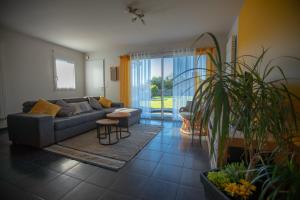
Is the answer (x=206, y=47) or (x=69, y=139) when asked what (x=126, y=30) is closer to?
(x=206, y=47)

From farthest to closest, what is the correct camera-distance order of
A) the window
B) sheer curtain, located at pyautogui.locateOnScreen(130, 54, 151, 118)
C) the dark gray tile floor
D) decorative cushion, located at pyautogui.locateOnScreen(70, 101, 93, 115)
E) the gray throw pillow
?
sheer curtain, located at pyautogui.locateOnScreen(130, 54, 151, 118)
the window
the gray throw pillow
decorative cushion, located at pyautogui.locateOnScreen(70, 101, 93, 115)
the dark gray tile floor

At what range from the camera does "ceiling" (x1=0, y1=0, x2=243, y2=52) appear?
99.3 inches

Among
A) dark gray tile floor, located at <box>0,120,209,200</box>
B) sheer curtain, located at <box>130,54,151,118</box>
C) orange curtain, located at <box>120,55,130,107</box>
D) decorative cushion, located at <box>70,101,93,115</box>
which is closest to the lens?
dark gray tile floor, located at <box>0,120,209,200</box>

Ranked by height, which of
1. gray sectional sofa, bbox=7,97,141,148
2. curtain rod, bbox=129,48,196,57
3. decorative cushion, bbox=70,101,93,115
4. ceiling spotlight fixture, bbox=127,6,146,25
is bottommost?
gray sectional sofa, bbox=7,97,141,148

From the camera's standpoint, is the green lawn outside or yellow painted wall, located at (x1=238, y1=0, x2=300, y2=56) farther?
the green lawn outside

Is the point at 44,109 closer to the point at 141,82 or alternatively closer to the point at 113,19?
the point at 113,19

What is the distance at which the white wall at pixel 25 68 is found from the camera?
11.9 ft

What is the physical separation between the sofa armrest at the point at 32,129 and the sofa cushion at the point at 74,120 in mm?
119

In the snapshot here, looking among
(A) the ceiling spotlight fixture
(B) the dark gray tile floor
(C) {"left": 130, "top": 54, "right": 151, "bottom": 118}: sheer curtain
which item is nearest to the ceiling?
(A) the ceiling spotlight fixture

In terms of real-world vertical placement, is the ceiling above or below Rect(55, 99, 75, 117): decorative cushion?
above

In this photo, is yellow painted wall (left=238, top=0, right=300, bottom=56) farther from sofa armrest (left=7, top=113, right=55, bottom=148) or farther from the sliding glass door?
sofa armrest (left=7, top=113, right=55, bottom=148)

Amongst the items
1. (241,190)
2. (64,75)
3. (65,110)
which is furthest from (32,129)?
(64,75)

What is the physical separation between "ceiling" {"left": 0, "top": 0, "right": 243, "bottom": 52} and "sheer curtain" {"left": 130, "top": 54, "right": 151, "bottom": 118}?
0.73m

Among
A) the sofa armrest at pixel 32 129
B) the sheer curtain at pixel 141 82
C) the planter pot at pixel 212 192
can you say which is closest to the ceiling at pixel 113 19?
the sheer curtain at pixel 141 82
